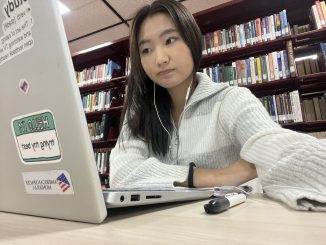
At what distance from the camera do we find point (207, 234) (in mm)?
318

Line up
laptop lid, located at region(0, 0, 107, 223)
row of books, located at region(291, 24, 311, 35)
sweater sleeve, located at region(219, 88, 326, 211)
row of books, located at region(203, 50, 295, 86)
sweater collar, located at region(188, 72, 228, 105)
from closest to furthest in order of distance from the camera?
laptop lid, located at region(0, 0, 107, 223) < sweater sleeve, located at region(219, 88, 326, 211) < sweater collar, located at region(188, 72, 228, 105) < row of books, located at region(203, 50, 295, 86) < row of books, located at region(291, 24, 311, 35)

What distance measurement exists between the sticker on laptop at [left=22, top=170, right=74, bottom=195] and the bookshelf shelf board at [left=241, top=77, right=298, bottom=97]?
6.27 feet

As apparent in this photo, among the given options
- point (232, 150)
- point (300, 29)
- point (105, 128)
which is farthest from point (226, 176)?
point (105, 128)

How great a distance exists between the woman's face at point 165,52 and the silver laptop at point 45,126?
Result: 68 cm

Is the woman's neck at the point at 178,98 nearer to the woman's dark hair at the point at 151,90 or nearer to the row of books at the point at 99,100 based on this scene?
the woman's dark hair at the point at 151,90

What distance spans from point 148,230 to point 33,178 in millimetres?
204

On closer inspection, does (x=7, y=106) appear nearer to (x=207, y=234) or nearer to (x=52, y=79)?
(x=52, y=79)

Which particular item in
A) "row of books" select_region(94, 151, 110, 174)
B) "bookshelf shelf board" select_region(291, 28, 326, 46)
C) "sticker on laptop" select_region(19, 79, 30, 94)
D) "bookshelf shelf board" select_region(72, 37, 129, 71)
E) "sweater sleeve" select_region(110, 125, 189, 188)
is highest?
"bookshelf shelf board" select_region(72, 37, 129, 71)

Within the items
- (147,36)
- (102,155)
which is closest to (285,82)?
(147,36)

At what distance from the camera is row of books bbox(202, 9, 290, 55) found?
6.72 feet

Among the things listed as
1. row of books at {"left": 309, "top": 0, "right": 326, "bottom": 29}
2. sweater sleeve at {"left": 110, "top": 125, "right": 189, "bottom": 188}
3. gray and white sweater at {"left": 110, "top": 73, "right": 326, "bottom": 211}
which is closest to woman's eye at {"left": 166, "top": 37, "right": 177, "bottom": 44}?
gray and white sweater at {"left": 110, "top": 73, "right": 326, "bottom": 211}

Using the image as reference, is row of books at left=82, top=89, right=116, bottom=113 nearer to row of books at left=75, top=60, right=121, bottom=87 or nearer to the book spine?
row of books at left=75, top=60, right=121, bottom=87

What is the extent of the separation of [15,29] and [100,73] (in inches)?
101

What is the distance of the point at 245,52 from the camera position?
88.7 inches
